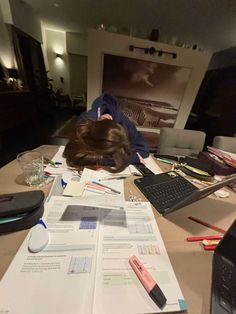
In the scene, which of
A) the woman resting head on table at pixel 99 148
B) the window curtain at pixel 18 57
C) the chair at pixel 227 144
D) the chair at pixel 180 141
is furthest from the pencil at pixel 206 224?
the window curtain at pixel 18 57

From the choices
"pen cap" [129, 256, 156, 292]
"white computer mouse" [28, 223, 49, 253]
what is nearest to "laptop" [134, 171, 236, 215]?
"pen cap" [129, 256, 156, 292]

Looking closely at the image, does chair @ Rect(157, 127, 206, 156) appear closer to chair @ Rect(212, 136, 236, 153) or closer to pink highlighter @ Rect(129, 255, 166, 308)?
chair @ Rect(212, 136, 236, 153)

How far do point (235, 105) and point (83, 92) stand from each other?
4382mm

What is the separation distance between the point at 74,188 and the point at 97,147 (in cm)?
25

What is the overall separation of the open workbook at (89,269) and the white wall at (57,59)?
5.62 metres

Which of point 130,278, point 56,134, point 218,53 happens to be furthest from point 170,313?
point 218,53

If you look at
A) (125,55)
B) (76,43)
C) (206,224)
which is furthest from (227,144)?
(76,43)

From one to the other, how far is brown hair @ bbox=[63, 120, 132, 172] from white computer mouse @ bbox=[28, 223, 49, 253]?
35 cm

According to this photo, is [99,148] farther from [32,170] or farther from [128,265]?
[128,265]

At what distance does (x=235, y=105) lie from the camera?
300 cm

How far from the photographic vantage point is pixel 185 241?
0.46 m

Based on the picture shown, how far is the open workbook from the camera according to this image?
30 cm

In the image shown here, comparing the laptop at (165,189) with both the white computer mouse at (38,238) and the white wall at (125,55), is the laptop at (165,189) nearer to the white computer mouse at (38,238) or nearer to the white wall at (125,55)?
the white computer mouse at (38,238)

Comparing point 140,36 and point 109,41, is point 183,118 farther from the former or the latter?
point 109,41
